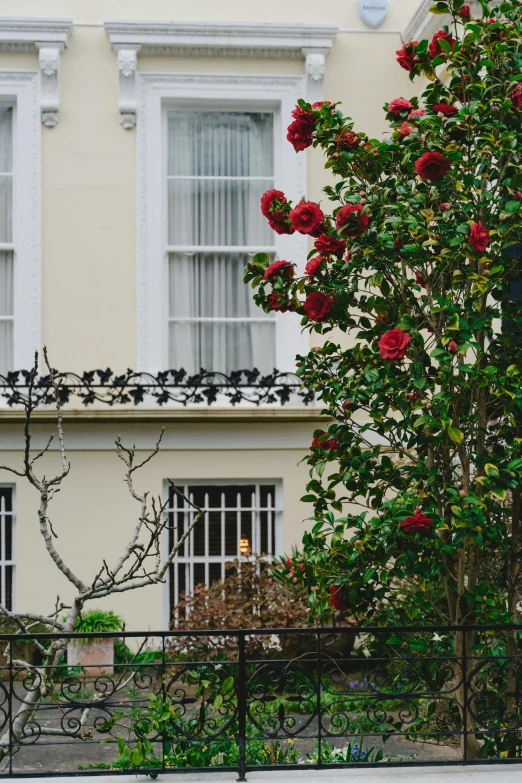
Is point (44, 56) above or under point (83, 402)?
above

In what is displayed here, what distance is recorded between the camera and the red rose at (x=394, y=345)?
572 centimetres

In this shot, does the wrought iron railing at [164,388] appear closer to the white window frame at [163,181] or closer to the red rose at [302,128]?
the white window frame at [163,181]

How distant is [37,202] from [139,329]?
1.73m

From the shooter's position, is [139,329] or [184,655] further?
[139,329]

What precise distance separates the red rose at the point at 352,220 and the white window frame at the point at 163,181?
16.0 feet

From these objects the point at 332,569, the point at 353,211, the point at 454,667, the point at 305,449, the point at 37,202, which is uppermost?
the point at 37,202

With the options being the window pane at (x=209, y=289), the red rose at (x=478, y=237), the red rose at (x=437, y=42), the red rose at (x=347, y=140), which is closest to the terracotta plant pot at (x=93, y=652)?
the window pane at (x=209, y=289)

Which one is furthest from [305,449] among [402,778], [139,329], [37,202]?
[402,778]

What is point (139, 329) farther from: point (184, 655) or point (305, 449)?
point (184, 655)

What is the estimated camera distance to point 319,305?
20.3 ft

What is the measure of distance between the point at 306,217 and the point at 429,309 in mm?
1037

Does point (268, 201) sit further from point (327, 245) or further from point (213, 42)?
point (213, 42)

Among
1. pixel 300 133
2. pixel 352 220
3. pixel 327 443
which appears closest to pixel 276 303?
pixel 352 220

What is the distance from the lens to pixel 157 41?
430 inches
